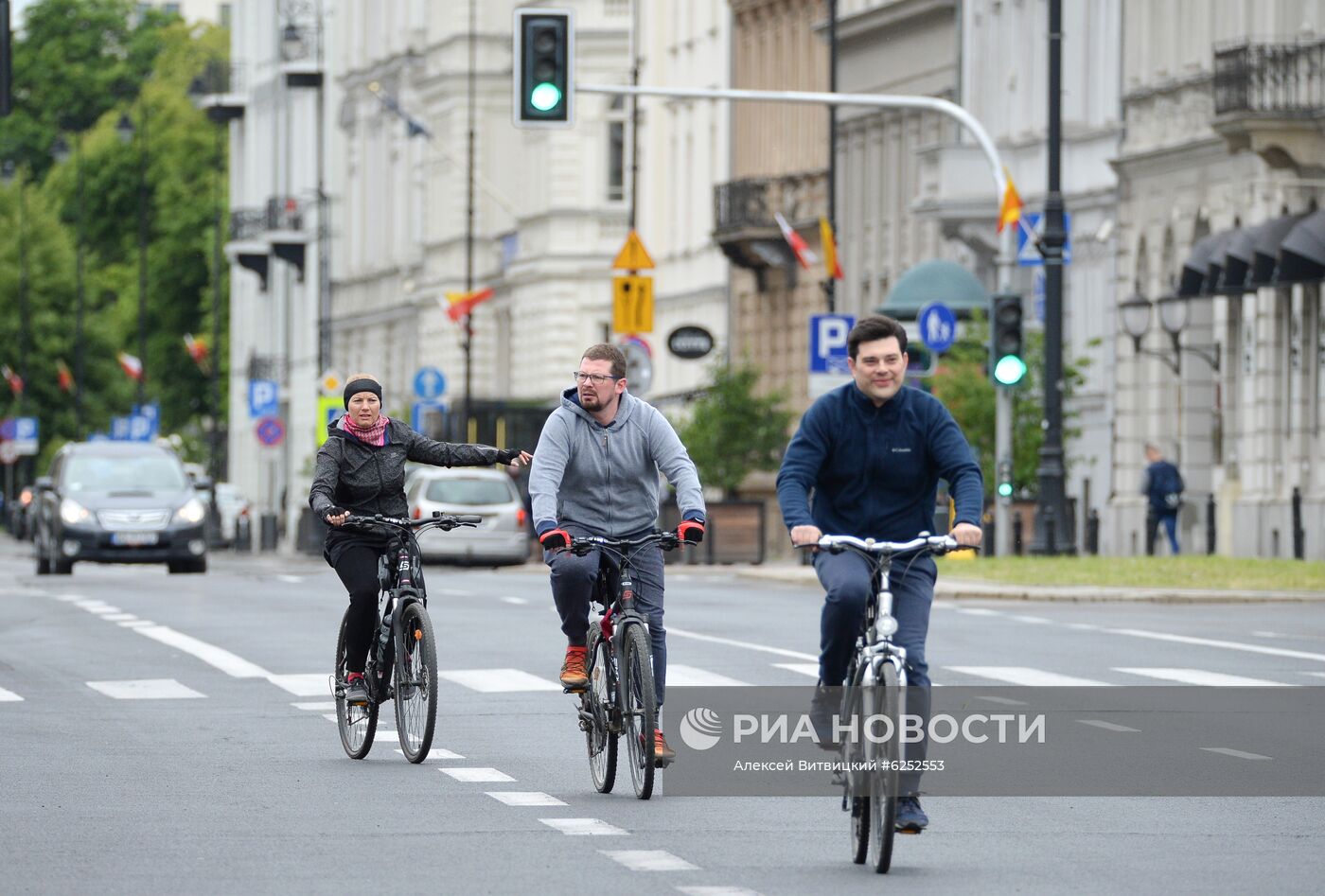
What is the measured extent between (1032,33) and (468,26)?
2870cm

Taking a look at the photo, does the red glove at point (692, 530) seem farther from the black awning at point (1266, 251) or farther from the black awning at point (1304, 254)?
the black awning at point (1266, 251)

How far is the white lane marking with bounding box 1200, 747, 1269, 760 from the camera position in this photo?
52.9 ft

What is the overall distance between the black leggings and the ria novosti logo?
5.02 ft

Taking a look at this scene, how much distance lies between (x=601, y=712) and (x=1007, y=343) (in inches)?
949

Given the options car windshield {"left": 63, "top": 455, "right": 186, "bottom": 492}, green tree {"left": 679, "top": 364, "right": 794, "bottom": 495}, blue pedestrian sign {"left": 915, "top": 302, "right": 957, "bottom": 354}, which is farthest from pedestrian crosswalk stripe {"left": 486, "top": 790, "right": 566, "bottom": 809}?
green tree {"left": 679, "top": 364, "right": 794, "bottom": 495}

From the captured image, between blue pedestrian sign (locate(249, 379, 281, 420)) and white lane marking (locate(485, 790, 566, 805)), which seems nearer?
white lane marking (locate(485, 790, 566, 805))

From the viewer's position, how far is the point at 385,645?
52.9ft

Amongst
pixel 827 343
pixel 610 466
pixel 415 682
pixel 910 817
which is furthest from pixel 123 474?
pixel 910 817

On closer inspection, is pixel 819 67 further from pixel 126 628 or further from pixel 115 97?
pixel 115 97

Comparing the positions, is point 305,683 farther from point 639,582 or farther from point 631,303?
point 631,303

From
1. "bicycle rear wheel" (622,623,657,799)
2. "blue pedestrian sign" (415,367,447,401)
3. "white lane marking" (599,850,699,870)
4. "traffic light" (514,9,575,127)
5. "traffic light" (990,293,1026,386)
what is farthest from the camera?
"blue pedestrian sign" (415,367,447,401)

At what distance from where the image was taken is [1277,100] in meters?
44.8

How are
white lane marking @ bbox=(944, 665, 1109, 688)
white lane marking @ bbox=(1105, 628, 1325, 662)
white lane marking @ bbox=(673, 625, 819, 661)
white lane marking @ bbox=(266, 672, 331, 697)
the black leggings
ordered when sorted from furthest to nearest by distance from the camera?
white lane marking @ bbox=(1105, 628, 1325, 662) → white lane marking @ bbox=(673, 625, 819, 661) → white lane marking @ bbox=(944, 665, 1109, 688) → white lane marking @ bbox=(266, 672, 331, 697) → the black leggings

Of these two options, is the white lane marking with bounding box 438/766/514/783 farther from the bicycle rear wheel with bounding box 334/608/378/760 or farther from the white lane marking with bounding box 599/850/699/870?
the white lane marking with bounding box 599/850/699/870
